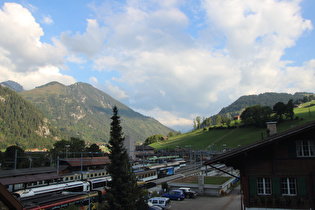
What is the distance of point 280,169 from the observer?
15320 mm

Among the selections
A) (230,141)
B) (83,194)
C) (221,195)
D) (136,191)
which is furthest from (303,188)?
(230,141)

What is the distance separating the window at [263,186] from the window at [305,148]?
8.99ft

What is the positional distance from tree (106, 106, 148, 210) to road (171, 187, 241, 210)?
9902 millimetres

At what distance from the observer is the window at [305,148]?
15273 millimetres

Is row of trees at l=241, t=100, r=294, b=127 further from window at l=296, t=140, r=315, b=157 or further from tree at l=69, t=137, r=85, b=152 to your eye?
window at l=296, t=140, r=315, b=157

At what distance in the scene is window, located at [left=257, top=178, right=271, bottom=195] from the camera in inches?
607

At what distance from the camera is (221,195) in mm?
39688

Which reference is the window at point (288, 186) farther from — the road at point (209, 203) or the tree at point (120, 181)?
the road at point (209, 203)

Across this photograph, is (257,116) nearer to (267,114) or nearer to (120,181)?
(267,114)

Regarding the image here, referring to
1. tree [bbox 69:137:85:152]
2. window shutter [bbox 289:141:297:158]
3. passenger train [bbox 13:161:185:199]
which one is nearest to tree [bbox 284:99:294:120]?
Result: passenger train [bbox 13:161:185:199]

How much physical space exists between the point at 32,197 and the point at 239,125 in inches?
6367

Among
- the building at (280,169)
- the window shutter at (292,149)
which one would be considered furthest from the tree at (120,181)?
the window shutter at (292,149)

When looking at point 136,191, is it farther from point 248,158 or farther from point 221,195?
point 221,195

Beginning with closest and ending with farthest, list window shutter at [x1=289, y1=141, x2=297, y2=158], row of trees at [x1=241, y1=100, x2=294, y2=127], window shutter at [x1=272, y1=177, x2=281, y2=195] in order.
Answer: window shutter at [x1=272, y1=177, x2=281, y2=195] < window shutter at [x1=289, y1=141, x2=297, y2=158] < row of trees at [x1=241, y1=100, x2=294, y2=127]
